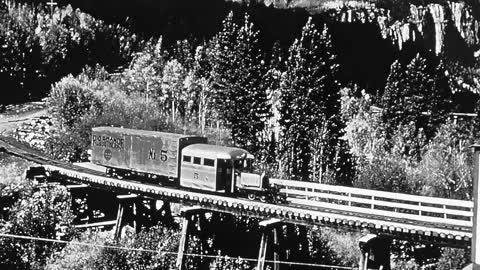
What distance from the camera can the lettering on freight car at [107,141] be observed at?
1095cm

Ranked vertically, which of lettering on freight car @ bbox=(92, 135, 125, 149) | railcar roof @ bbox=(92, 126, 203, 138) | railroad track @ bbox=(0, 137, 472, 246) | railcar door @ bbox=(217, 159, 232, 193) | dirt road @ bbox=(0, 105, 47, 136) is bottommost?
railroad track @ bbox=(0, 137, 472, 246)

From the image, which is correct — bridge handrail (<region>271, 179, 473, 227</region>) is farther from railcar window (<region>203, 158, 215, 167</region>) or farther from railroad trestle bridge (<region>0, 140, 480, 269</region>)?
railcar window (<region>203, 158, 215, 167</region>)

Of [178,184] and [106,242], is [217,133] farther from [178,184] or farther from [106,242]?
[106,242]

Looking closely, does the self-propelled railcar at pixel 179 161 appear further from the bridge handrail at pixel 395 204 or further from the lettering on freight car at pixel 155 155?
the bridge handrail at pixel 395 204

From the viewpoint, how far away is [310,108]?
10.6 metres

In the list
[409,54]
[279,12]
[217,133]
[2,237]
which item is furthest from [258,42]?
[2,237]

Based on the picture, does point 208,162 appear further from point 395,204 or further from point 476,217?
point 476,217

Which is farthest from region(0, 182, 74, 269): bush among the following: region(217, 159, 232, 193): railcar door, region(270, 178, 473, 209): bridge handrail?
region(270, 178, 473, 209): bridge handrail

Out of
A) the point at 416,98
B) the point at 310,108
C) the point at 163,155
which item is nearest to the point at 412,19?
the point at 416,98

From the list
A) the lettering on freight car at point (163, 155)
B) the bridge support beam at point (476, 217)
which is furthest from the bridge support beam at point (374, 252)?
the lettering on freight car at point (163, 155)

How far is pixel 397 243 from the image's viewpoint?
11031 mm

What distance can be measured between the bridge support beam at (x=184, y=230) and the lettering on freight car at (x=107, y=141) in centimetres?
212

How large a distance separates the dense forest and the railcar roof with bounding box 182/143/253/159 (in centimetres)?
28

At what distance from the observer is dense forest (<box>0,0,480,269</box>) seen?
10.0 meters
